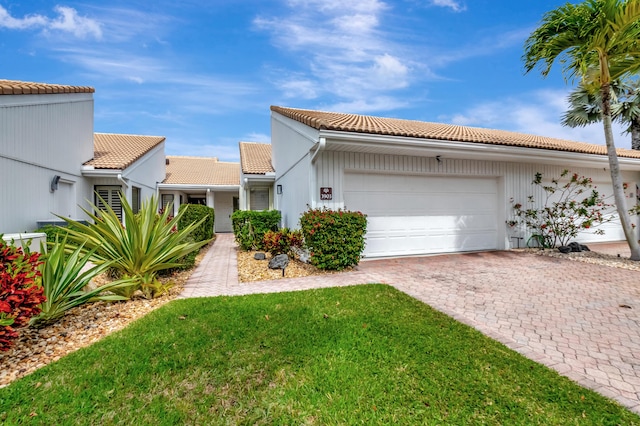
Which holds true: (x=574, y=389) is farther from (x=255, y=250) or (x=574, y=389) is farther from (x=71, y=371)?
(x=255, y=250)

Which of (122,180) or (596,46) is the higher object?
(596,46)

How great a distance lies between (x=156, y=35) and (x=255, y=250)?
733 centimetres

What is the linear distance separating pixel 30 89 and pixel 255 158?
32.7 ft

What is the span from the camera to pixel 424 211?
361 inches

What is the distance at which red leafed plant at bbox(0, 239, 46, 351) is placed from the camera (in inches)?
115

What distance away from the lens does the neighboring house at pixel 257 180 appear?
1459 centimetres

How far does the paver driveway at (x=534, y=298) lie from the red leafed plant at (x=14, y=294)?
7.33 ft

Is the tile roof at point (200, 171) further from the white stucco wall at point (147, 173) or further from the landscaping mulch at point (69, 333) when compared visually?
the landscaping mulch at point (69, 333)

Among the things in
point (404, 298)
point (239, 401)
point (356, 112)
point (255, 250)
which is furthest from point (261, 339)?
point (356, 112)

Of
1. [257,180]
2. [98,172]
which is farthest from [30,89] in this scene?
[257,180]

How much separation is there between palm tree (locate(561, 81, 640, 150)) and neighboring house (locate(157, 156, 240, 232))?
1847 cm

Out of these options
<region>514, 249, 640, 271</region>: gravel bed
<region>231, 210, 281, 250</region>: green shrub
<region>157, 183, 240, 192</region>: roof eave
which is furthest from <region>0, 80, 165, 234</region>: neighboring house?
<region>514, 249, 640, 271</region>: gravel bed

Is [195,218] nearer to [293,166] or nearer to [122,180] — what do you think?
[293,166]

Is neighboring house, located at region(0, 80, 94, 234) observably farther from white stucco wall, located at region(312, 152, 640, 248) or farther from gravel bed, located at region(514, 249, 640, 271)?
gravel bed, located at region(514, 249, 640, 271)
